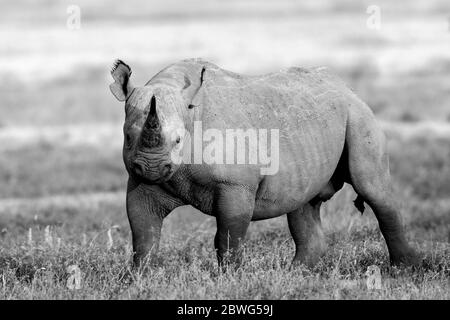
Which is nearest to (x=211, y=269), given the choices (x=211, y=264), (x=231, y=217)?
(x=211, y=264)

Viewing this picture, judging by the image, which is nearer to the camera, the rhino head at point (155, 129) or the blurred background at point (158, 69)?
the rhino head at point (155, 129)

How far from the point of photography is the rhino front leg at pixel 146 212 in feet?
25.8

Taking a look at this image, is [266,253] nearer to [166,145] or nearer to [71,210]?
[166,145]

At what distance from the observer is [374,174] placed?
867 cm

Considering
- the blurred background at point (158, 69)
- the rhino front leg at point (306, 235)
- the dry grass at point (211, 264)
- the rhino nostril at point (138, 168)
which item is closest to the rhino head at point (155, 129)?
the rhino nostril at point (138, 168)

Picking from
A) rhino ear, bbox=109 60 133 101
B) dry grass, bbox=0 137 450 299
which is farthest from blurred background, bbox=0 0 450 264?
rhino ear, bbox=109 60 133 101

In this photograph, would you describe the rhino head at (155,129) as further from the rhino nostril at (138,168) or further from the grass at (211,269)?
the grass at (211,269)

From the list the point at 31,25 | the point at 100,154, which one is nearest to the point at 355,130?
the point at 100,154

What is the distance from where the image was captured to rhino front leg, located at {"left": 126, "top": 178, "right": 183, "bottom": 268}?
7859 mm

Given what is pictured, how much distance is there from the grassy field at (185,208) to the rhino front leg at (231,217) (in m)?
0.19

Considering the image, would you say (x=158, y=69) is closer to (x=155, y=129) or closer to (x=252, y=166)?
(x=252, y=166)

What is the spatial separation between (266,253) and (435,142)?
1092 centimetres

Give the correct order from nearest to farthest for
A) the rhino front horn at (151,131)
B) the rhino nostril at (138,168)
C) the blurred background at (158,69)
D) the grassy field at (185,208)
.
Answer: the rhino front horn at (151,131)
the rhino nostril at (138,168)
the grassy field at (185,208)
the blurred background at (158,69)

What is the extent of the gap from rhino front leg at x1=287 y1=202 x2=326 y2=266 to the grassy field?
5.3 inches
